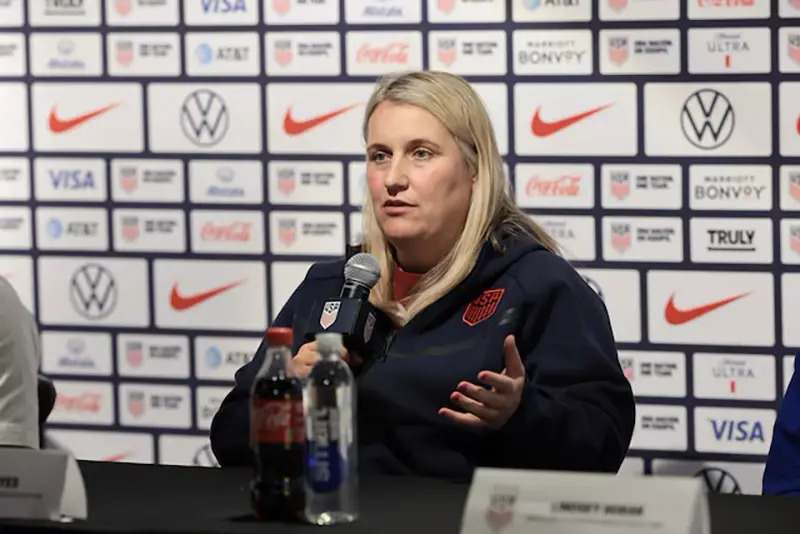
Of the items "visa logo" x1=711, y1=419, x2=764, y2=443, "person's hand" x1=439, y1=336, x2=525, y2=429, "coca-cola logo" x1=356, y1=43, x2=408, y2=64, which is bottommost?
"visa logo" x1=711, y1=419, x2=764, y2=443

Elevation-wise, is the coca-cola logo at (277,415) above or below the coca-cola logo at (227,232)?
below

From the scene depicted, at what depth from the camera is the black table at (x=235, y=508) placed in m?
1.68

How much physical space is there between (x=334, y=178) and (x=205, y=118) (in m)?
0.41

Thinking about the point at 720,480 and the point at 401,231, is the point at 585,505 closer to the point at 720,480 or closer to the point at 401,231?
the point at 401,231

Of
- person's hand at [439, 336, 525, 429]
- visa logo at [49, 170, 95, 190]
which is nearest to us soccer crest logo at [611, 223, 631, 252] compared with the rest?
visa logo at [49, 170, 95, 190]

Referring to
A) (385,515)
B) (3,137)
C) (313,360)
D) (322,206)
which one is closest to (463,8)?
(322,206)

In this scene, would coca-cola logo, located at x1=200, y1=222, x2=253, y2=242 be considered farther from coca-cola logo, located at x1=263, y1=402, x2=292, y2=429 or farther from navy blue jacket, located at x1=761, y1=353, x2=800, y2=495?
coca-cola logo, located at x1=263, y1=402, x2=292, y2=429

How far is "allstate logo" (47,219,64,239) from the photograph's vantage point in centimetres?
400

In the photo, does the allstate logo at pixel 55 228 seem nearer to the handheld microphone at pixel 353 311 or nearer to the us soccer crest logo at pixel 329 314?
the handheld microphone at pixel 353 311

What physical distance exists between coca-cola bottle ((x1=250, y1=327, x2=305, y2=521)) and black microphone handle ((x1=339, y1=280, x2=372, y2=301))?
345 millimetres

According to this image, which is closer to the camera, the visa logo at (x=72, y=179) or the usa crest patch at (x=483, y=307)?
the usa crest patch at (x=483, y=307)

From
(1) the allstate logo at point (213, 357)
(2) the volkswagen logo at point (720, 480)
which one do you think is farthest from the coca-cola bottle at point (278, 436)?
(1) the allstate logo at point (213, 357)

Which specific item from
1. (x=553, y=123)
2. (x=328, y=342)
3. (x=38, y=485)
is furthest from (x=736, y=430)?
(x=38, y=485)

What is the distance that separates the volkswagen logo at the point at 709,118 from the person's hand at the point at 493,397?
1.66 metres
